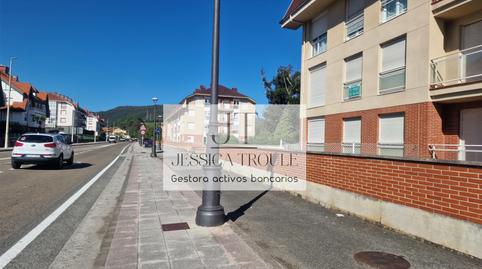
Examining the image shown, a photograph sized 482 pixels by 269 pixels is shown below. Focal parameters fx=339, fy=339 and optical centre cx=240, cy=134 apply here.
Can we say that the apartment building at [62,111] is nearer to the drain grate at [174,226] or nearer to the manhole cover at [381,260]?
the drain grate at [174,226]

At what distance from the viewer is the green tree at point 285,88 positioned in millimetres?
45500

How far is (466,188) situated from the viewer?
16.0 feet

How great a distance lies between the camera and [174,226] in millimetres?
5820

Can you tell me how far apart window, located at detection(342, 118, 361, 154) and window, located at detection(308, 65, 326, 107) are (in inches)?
86.7

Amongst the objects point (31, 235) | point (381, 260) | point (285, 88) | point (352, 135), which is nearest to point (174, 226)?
point (31, 235)

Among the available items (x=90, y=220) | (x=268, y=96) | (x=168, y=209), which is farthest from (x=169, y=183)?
(x=268, y=96)

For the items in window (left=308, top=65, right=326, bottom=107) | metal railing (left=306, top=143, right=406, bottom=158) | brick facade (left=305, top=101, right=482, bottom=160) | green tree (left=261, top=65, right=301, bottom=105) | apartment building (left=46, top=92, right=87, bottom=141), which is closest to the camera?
brick facade (left=305, top=101, right=482, bottom=160)

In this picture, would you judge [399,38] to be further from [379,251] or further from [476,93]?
[379,251]

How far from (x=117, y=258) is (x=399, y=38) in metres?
11.6

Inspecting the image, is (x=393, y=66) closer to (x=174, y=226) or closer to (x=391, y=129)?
(x=391, y=129)

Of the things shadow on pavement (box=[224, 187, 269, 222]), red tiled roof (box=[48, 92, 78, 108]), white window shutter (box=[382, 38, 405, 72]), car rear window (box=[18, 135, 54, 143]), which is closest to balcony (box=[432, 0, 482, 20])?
white window shutter (box=[382, 38, 405, 72])

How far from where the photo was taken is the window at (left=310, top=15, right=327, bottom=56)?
16359 millimetres

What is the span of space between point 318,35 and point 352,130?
5.62m

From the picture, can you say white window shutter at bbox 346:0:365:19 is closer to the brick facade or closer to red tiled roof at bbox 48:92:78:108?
the brick facade
